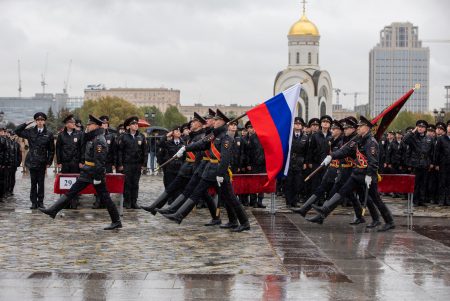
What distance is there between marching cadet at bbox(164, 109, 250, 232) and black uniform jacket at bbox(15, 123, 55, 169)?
4248mm

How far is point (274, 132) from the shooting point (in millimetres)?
15531

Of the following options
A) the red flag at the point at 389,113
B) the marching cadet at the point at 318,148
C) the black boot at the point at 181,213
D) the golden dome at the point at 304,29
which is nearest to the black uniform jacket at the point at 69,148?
the black boot at the point at 181,213

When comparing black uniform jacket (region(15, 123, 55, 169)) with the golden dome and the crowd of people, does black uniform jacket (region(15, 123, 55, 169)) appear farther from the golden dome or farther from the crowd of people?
the golden dome

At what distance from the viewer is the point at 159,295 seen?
9.04 meters

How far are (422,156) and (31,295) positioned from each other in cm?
1388

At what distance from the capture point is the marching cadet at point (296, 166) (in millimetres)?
19859

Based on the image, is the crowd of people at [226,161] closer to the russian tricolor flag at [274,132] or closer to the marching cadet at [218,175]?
the marching cadet at [218,175]

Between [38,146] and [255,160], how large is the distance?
4.89 metres

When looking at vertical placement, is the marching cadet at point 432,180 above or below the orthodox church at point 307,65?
below

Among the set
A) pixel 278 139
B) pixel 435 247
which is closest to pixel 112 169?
pixel 278 139

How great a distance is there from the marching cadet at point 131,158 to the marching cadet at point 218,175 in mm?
4195

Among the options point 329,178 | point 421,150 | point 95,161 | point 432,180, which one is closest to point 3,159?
point 95,161

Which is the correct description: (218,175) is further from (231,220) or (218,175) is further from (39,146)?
(39,146)

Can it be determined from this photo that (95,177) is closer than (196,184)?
Yes
